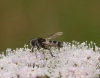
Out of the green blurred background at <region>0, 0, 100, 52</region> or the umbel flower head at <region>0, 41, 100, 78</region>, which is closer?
the umbel flower head at <region>0, 41, 100, 78</region>

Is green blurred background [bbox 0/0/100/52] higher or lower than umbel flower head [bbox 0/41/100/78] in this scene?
higher

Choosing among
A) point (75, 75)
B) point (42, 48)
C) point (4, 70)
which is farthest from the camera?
point (42, 48)

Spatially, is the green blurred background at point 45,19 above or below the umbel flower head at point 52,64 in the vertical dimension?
above

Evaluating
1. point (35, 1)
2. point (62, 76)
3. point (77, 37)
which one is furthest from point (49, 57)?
point (35, 1)

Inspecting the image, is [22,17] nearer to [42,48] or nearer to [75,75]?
[42,48]

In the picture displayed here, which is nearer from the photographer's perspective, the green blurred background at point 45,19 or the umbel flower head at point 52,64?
the umbel flower head at point 52,64
